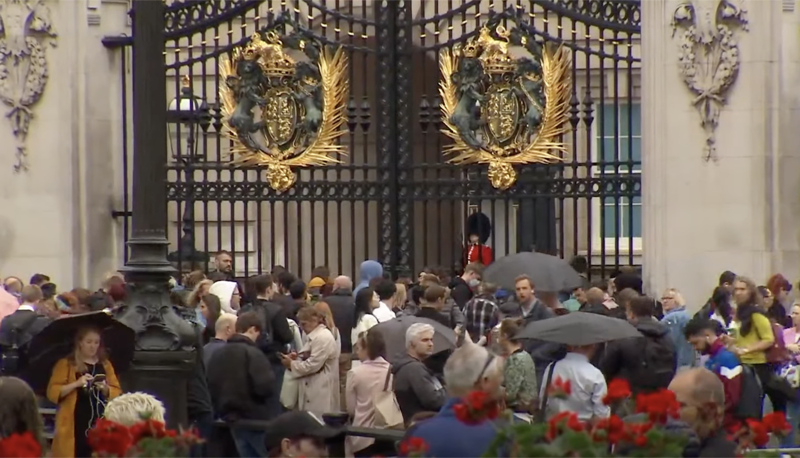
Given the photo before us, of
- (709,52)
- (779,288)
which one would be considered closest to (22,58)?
(709,52)

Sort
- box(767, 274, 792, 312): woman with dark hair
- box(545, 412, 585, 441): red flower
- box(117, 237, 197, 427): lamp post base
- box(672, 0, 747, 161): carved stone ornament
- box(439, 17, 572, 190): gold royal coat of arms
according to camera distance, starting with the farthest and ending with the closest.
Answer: box(439, 17, 572, 190): gold royal coat of arms → box(672, 0, 747, 161): carved stone ornament → box(767, 274, 792, 312): woman with dark hair → box(117, 237, 197, 427): lamp post base → box(545, 412, 585, 441): red flower

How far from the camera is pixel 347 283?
56.7 ft

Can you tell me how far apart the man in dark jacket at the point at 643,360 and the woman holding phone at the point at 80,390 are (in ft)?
12.5

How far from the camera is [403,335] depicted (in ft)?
44.4

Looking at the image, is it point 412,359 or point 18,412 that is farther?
point 412,359

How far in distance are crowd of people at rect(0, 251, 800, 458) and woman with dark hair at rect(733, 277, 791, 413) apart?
0.01m

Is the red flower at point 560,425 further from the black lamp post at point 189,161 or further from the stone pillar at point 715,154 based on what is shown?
the black lamp post at point 189,161

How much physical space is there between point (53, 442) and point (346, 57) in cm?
1053

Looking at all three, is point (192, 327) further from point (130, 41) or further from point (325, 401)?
point (130, 41)

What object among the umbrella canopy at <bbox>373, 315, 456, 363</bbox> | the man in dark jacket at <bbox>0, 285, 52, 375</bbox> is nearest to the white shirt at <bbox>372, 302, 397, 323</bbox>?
the umbrella canopy at <bbox>373, 315, 456, 363</bbox>

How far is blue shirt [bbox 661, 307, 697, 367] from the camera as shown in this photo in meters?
14.9

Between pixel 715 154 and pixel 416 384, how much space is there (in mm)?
7317

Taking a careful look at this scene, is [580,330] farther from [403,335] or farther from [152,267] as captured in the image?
[152,267]

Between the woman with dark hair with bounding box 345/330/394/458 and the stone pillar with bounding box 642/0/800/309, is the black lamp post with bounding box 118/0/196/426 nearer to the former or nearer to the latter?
the woman with dark hair with bounding box 345/330/394/458
